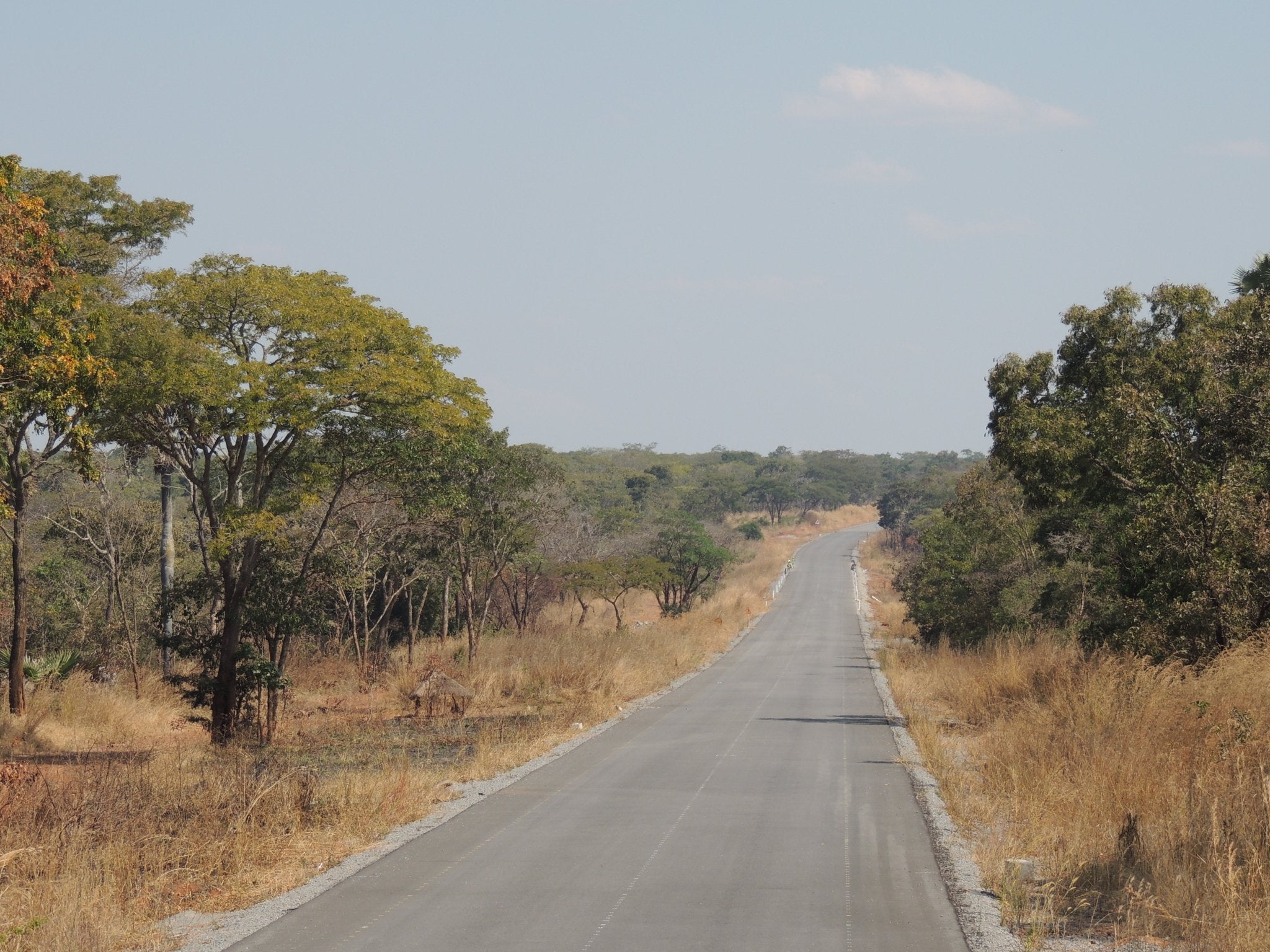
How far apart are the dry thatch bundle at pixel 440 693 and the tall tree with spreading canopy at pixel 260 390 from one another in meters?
5.52

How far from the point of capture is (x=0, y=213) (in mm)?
12734

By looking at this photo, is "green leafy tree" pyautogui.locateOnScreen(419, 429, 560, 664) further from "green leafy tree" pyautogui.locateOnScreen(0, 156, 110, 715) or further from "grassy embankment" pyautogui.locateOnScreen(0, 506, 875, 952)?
"green leafy tree" pyautogui.locateOnScreen(0, 156, 110, 715)

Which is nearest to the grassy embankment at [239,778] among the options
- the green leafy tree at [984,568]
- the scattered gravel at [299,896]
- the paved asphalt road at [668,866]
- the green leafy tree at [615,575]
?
the scattered gravel at [299,896]

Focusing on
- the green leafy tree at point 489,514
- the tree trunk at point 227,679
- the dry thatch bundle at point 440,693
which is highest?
the green leafy tree at point 489,514

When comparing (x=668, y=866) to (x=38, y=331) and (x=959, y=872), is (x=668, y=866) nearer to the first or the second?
(x=959, y=872)

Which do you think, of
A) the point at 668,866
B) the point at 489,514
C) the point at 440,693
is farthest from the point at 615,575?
the point at 668,866

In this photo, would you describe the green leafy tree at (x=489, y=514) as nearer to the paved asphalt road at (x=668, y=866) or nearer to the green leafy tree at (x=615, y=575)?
the green leafy tree at (x=615, y=575)

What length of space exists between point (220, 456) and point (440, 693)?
8.19m

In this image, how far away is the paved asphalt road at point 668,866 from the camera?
8.14 meters

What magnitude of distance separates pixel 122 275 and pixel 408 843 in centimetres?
2173

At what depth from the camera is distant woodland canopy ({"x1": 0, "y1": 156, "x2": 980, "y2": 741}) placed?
17.1 m

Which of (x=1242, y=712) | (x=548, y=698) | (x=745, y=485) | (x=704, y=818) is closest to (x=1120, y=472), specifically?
(x=1242, y=712)

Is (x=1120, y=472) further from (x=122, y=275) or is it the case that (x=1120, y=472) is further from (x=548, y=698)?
(x=122, y=275)

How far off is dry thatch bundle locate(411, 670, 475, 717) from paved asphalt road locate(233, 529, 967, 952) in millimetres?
8774
